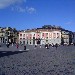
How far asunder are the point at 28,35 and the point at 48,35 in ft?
38.9

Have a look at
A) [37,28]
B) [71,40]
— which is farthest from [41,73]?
[71,40]

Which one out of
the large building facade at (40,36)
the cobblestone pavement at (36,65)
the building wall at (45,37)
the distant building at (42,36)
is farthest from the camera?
the distant building at (42,36)

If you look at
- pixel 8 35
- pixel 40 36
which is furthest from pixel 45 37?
pixel 8 35

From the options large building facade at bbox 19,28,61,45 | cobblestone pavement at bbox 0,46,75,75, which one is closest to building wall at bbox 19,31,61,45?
large building facade at bbox 19,28,61,45

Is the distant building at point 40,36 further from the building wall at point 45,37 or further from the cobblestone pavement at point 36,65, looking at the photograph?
the cobblestone pavement at point 36,65

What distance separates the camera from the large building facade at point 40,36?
415ft

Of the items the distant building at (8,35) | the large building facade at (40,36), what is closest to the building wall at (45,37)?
the large building facade at (40,36)

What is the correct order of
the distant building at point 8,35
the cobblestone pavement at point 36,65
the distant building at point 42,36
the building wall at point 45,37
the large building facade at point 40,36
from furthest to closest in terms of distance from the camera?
the distant building at point 8,35, the distant building at point 42,36, the large building facade at point 40,36, the building wall at point 45,37, the cobblestone pavement at point 36,65

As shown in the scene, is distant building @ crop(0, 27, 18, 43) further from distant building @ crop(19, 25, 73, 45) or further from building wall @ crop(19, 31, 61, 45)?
building wall @ crop(19, 31, 61, 45)

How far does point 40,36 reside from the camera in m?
129

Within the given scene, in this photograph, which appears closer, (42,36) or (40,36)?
(42,36)

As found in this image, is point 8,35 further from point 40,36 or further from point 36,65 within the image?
point 36,65

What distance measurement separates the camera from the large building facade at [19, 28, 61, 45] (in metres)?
126

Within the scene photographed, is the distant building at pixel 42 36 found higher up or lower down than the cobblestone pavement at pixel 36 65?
higher up
